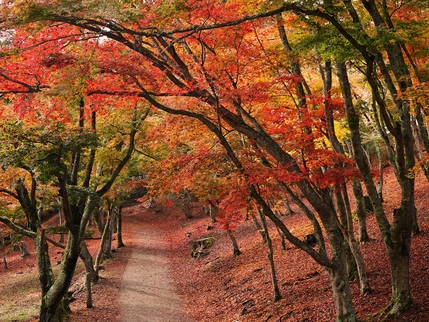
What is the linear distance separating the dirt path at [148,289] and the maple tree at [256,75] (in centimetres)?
618

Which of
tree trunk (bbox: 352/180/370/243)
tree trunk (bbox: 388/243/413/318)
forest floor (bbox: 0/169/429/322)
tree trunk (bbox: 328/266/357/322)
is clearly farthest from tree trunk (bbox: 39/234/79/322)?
tree trunk (bbox: 388/243/413/318)

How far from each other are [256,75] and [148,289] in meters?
12.5

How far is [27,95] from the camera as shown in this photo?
38.7ft

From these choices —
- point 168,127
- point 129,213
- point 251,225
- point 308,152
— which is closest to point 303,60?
point 308,152

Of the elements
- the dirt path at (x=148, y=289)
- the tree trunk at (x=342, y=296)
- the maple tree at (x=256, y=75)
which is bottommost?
the dirt path at (x=148, y=289)

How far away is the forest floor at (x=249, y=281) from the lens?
11118mm

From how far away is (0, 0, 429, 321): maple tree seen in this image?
7547mm

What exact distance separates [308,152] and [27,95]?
7906mm

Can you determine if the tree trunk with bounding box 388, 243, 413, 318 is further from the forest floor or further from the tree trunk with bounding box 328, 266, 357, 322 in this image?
the tree trunk with bounding box 328, 266, 357, 322

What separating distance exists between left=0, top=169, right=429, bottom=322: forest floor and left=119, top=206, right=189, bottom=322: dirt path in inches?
14.1

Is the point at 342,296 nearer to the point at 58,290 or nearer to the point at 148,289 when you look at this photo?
the point at 58,290

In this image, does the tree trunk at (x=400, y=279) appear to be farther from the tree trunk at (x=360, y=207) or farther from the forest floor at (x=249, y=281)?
the tree trunk at (x=360, y=207)

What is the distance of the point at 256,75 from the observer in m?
11.4

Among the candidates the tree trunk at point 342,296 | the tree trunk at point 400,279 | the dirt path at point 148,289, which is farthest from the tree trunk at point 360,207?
the dirt path at point 148,289
